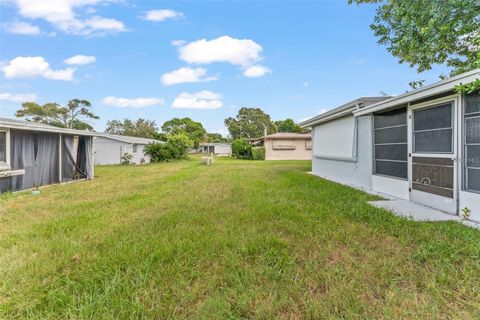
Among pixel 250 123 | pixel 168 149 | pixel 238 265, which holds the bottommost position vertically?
pixel 238 265

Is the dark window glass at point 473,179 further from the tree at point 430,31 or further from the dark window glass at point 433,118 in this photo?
the tree at point 430,31

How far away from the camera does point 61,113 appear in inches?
1484

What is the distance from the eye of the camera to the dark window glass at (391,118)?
5602 mm

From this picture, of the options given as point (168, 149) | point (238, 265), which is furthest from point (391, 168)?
point (168, 149)

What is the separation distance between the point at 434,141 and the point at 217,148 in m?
41.4

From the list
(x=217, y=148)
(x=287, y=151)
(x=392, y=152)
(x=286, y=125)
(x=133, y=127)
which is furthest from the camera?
(x=286, y=125)

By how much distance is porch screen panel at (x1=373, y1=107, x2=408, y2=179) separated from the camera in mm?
5582

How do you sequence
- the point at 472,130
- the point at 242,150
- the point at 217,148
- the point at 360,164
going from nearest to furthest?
the point at 472,130 < the point at 360,164 < the point at 242,150 < the point at 217,148

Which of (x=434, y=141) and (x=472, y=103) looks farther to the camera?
(x=434, y=141)

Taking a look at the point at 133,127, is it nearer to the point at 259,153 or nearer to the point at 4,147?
the point at 259,153

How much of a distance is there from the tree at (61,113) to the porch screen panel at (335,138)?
40.1m

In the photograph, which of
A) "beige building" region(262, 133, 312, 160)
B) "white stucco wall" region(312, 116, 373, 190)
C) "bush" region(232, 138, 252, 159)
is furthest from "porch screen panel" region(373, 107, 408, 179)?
"bush" region(232, 138, 252, 159)

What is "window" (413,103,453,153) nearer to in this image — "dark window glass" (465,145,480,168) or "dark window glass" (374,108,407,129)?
"dark window glass" (465,145,480,168)

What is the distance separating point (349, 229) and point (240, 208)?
2097 mm
